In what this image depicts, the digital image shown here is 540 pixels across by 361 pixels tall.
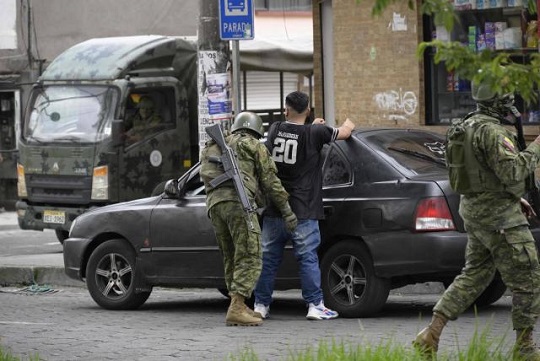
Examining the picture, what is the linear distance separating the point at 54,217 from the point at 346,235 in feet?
24.1

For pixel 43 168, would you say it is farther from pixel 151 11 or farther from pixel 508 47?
pixel 151 11

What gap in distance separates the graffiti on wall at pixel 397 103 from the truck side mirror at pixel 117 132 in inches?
131

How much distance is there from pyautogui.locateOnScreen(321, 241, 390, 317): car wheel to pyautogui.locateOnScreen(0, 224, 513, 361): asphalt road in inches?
4.7

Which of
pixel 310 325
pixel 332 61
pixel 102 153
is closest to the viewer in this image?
pixel 310 325

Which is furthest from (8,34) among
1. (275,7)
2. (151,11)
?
(275,7)

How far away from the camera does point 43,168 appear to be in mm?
16781

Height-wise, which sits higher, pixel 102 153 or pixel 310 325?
pixel 102 153

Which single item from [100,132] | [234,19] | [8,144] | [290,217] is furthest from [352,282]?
[8,144]

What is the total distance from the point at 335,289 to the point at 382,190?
35.2 inches

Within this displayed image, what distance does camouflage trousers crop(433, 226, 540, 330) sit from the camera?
24.6ft

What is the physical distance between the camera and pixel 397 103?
16156 mm

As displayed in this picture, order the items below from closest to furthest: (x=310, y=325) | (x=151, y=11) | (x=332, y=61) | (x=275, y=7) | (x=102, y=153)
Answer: (x=310, y=325), (x=102, y=153), (x=332, y=61), (x=151, y=11), (x=275, y=7)

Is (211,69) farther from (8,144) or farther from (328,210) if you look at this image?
(8,144)

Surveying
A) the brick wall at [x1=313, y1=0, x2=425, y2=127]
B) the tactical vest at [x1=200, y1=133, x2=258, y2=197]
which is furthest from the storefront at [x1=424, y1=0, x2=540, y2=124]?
the tactical vest at [x1=200, y1=133, x2=258, y2=197]
